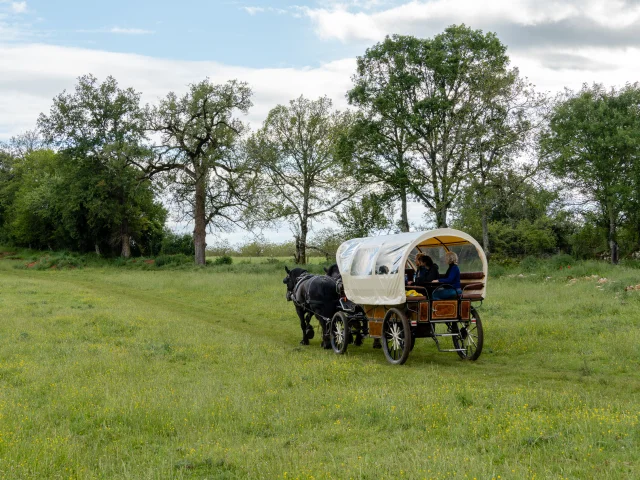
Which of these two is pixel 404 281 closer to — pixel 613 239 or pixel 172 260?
pixel 613 239

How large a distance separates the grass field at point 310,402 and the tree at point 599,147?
53.4 feet

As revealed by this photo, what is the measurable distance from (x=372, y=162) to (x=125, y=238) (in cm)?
2631

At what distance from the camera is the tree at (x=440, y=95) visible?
102 ft

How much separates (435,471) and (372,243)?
802cm

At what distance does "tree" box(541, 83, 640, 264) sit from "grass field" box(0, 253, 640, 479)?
53.4ft

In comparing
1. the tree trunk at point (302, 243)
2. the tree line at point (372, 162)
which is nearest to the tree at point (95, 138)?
the tree line at point (372, 162)

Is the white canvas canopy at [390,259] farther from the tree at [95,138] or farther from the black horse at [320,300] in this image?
the tree at [95,138]

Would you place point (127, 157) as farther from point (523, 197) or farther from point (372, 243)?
point (372, 243)

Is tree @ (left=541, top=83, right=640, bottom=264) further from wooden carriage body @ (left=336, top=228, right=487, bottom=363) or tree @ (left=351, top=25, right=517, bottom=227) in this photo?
wooden carriage body @ (left=336, top=228, right=487, bottom=363)

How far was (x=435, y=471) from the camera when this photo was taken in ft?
16.7

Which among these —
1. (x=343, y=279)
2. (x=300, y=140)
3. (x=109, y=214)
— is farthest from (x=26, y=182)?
(x=343, y=279)

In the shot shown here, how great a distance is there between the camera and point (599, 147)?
31.0 m

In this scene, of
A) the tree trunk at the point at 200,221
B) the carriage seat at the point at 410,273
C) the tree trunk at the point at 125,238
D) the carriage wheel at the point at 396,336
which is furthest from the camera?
the tree trunk at the point at 125,238

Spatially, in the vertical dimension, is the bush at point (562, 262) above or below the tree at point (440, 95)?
below
